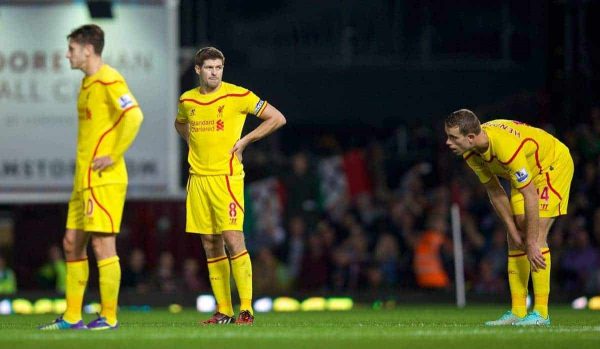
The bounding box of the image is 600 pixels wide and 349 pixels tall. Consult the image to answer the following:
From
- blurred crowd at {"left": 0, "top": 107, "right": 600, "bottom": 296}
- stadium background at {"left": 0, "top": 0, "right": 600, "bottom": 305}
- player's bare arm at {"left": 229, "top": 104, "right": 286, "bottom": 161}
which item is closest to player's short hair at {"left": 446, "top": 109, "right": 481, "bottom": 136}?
player's bare arm at {"left": 229, "top": 104, "right": 286, "bottom": 161}

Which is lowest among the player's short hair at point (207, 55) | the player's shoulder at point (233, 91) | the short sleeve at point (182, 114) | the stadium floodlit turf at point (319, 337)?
the stadium floodlit turf at point (319, 337)

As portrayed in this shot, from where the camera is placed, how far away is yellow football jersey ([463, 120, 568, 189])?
11.2 metres

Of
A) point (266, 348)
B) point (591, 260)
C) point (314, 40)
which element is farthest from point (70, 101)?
point (314, 40)

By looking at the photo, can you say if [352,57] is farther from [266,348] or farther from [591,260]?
[266,348]

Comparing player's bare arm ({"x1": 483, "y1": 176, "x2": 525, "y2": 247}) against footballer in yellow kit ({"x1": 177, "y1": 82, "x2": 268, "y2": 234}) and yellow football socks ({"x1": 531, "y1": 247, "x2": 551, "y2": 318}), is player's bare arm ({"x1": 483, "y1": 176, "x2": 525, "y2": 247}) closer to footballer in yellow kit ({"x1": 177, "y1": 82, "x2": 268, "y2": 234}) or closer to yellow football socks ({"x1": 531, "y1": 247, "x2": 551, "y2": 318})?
yellow football socks ({"x1": 531, "y1": 247, "x2": 551, "y2": 318})

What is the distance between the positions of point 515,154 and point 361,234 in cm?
810

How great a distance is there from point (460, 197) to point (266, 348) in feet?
37.3

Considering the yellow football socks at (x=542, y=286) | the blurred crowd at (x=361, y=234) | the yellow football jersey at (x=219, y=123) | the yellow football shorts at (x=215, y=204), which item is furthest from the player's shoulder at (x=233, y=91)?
the blurred crowd at (x=361, y=234)

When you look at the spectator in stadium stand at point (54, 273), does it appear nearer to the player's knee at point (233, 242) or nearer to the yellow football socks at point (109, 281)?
the player's knee at point (233, 242)

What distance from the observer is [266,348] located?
9023mm

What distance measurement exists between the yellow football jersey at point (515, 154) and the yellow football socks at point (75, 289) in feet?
10.4

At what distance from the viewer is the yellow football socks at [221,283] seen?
11820mm

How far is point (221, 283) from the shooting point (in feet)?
38.9

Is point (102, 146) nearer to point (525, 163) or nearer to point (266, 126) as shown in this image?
point (266, 126)
